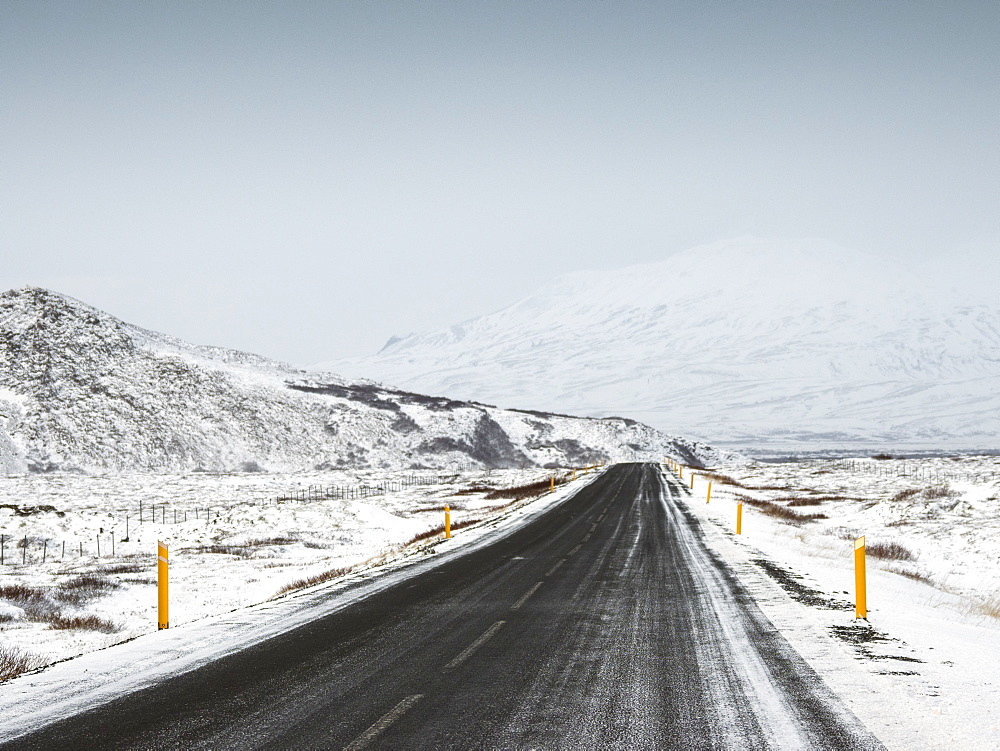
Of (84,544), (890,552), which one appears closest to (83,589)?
(84,544)

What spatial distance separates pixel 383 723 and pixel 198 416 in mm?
93645

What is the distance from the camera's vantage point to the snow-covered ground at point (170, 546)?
14.1 m

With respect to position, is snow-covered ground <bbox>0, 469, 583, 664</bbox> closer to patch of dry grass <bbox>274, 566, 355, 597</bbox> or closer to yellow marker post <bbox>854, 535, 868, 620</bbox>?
→ patch of dry grass <bbox>274, 566, 355, 597</bbox>

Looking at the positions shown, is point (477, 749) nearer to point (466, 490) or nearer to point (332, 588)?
point (332, 588)

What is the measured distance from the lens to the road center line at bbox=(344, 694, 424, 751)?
20.5ft

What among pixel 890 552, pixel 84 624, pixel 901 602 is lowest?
pixel 890 552

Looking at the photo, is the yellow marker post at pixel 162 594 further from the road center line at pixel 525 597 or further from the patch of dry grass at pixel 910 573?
the patch of dry grass at pixel 910 573

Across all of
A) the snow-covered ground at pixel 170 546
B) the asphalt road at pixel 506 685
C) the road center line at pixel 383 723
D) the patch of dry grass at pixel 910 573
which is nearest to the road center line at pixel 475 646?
the asphalt road at pixel 506 685

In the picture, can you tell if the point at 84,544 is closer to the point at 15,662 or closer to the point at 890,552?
the point at 15,662

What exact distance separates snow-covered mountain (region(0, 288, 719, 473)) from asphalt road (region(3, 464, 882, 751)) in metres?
75.5

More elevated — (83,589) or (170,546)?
(83,589)

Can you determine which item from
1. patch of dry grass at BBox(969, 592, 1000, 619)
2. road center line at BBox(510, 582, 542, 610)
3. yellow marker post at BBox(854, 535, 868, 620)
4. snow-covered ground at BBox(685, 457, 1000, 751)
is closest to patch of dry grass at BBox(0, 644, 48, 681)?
road center line at BBox(510, 582, 542, 610)

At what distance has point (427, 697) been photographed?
7.51 metres

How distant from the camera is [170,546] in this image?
2639cm
